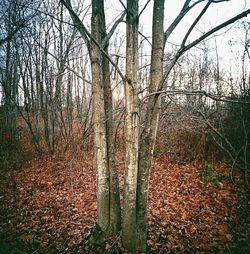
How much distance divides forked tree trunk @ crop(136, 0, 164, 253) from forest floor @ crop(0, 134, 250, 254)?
0.88m

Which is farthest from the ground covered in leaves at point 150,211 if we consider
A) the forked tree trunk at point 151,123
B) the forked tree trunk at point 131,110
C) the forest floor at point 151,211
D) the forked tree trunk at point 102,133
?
the forked tree trunk at point 131,110

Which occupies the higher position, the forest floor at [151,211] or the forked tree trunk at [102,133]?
the forked tree trunk at [102,133]

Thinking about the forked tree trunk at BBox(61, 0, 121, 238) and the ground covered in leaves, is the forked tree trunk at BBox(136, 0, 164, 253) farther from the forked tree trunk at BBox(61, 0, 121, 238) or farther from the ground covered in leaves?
the ground covered in leaves

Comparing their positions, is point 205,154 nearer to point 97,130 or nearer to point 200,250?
point 200,250

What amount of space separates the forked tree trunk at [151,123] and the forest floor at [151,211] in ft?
2.88

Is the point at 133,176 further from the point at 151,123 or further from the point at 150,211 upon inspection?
the point at 150,211

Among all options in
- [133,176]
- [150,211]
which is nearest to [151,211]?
[150,211]

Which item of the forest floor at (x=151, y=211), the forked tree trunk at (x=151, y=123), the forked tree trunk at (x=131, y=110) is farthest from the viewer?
the forest floor at (x=151, y=211)

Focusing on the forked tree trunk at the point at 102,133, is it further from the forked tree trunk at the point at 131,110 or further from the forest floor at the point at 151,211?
the forked tree trunk at the point at 131,110

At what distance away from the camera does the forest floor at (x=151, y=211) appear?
3.91m

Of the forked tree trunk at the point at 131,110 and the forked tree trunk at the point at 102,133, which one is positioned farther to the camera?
the forked tree trunk at the point at 102,133

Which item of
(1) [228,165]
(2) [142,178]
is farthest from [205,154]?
(2) [142,178]

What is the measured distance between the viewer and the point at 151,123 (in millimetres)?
3275

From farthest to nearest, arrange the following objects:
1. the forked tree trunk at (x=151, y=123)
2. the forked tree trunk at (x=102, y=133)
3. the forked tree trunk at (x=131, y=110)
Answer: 1. the forked tree trunk at (x=102, y=133)
2. the forked tree trunk at (x=151, y=123)
3. the forked tree trunk at (x=131, y=110)
